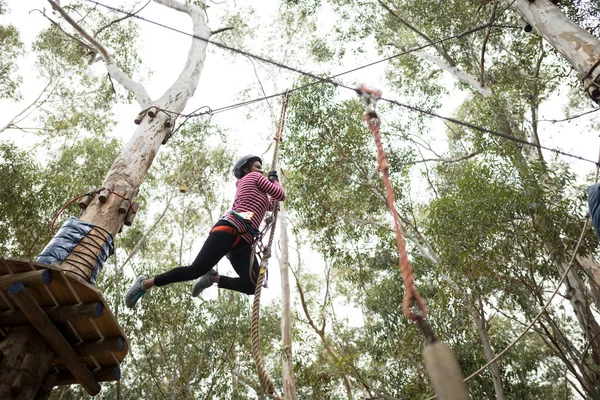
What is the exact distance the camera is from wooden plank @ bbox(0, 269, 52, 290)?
2141 millimetres

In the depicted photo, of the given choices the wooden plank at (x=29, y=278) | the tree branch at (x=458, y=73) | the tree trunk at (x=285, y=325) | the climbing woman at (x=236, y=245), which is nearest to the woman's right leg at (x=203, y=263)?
the climbing woman at (x=236, y=245)

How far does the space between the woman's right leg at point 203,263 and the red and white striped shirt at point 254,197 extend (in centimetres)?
16

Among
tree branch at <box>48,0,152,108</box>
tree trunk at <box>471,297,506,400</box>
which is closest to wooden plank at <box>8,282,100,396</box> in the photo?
tree branch at <box>48,0,152,108</box>

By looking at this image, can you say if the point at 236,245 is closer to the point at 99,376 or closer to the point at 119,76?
the point at 99,376

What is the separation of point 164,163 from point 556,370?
9.84 m

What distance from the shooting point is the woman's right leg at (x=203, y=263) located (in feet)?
9.82

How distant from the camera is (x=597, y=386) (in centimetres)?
453

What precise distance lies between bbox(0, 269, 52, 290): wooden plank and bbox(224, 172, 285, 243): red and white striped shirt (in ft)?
4.07

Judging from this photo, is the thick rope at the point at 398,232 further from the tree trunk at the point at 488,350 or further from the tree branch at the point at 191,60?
the tree trunk at the point at 488,350

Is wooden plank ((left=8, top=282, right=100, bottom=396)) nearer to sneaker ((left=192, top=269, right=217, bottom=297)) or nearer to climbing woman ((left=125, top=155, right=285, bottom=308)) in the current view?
climbing woman ((left=125, top=155, right=285, bottom=308))

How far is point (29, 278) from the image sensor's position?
2.15m

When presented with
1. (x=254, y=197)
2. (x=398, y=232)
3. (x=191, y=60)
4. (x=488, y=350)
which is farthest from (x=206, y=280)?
(x=488, y=350)

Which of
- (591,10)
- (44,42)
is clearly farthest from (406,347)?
(44,42)

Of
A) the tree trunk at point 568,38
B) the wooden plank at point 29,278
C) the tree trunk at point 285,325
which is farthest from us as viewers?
the tree trunk at point 285,325
